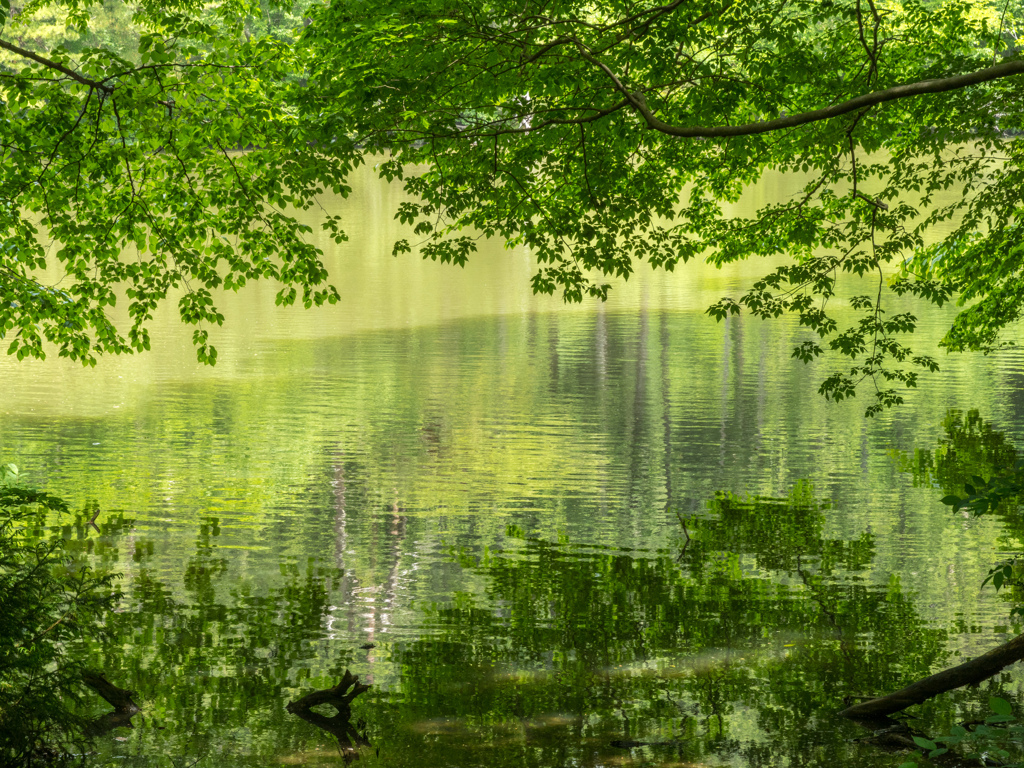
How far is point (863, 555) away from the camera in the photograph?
38.3 feet

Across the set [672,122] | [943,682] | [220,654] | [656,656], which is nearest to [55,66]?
[220,654]

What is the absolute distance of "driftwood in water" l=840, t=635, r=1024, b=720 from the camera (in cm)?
703

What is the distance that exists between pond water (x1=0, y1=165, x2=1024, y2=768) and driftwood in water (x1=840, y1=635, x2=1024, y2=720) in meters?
0.27

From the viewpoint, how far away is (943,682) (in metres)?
7.25

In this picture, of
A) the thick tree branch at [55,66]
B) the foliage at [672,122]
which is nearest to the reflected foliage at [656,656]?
the foliage at [672,122]

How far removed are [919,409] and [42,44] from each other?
197ft

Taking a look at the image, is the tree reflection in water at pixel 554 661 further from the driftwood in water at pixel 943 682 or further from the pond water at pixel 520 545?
the driftwood in water at pixel 943 682

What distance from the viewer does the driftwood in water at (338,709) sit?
7395 millimetres

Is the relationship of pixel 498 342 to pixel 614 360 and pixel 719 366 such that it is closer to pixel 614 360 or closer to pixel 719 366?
pixel 614 360

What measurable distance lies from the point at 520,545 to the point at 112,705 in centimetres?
525

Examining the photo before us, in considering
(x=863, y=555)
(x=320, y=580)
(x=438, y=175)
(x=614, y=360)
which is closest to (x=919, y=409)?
(x=614, y=360)

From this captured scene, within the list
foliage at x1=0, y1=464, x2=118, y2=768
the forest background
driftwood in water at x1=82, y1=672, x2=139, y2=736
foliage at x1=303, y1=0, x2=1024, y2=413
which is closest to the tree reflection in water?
driftwood in water at x1=82, y1=672, x2=139, y2=736

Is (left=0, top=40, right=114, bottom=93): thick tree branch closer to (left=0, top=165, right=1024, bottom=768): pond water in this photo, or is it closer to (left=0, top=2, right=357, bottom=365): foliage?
(left=0, top=2, right=357, bottom=365): foliage

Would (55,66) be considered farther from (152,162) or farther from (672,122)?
(672,122)
